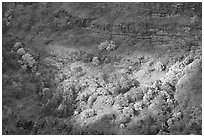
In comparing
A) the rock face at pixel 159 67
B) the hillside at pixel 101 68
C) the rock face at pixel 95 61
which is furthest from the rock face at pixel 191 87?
the rock face at pixel 95 61

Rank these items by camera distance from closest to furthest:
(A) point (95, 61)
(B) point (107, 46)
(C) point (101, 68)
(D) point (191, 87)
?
(D) point (191, 87) → (C) point (101, 68) → (A) point (95, 61) → (B) point (107, 46)

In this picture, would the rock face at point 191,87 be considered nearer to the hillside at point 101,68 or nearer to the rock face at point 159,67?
the hillside at point 101,68

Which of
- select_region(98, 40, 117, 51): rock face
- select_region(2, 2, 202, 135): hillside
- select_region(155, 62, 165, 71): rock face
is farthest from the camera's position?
select_region(98, 40, 117, 51): rock face

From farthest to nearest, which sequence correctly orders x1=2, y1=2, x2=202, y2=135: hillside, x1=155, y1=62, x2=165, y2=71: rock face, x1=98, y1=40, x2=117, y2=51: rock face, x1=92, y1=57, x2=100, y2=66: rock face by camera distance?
x1=98, y1=40, x2=117, y2=51: rock face → x1=92, y1=57, x2=100, y2=66: rock face → x1=155, y1=62, x2=165, y2=71: rock face → x1=2, y1=2, x2=202, y2=135: hillside

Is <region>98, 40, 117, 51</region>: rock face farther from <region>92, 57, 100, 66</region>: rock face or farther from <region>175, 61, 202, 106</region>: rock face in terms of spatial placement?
<region>175, 61, 202, 106</region>: rock face

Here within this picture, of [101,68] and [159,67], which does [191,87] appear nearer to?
[159,67]

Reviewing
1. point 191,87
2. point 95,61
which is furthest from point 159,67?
point 95,61

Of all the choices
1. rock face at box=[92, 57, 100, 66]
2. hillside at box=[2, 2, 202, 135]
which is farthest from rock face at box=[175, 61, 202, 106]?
rock face at box=[92, 57, 100, 66]

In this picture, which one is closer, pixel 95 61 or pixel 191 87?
pixel 191 87

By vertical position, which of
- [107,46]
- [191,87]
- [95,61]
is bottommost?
[191,87]
